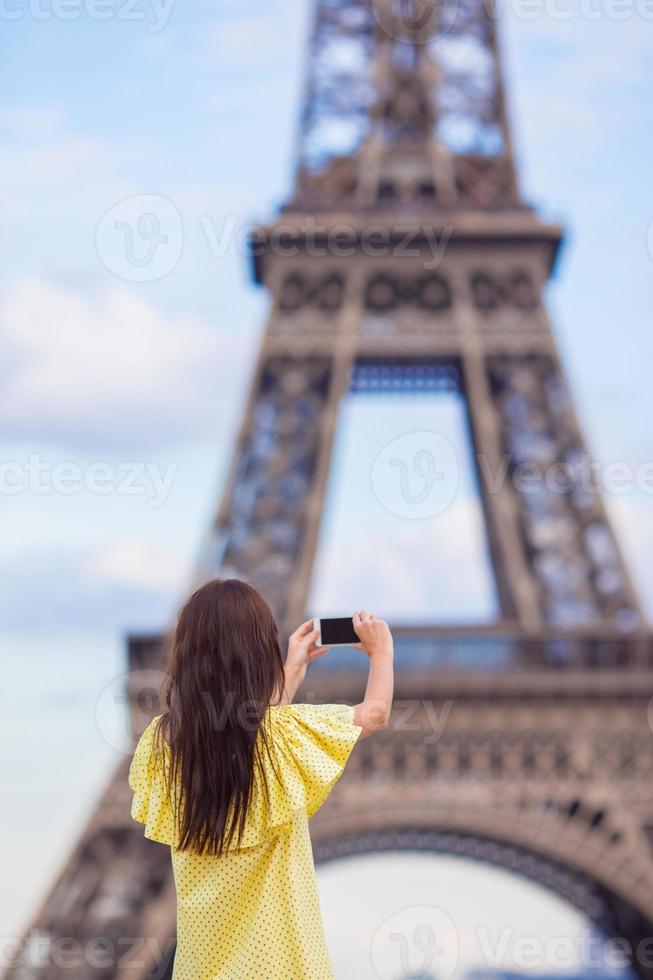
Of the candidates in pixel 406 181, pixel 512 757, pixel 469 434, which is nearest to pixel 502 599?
pixel 469 434

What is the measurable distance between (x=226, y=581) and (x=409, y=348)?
704 inches

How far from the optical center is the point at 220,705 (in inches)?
116

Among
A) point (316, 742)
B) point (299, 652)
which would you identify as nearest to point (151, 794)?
point (316, 742)

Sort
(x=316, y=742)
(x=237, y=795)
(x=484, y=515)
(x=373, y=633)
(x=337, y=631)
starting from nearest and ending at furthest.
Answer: (x=237, y=795) → (x=316, y=742) → (x=373, y=633) → (x=337, y=631) → (x=484, y=515)

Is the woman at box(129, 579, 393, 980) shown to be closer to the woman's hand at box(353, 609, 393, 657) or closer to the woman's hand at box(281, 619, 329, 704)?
the woman's hand at box(353, 609, 393, 657)

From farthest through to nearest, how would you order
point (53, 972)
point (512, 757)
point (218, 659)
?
point (512, 757), point (53, 972), point (218, 659)

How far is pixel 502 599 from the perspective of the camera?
2145cm

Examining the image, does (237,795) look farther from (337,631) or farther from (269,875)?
(337,631)

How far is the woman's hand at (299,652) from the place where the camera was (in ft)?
11.1

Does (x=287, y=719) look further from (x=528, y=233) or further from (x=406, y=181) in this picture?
(x=406, y=181)

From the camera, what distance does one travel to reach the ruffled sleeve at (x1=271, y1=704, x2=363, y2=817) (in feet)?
9.82

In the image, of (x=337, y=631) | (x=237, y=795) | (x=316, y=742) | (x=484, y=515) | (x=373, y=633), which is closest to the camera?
(x=237, y=795)

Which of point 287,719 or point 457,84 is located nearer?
point 287,719

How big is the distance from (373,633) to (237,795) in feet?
1.70
